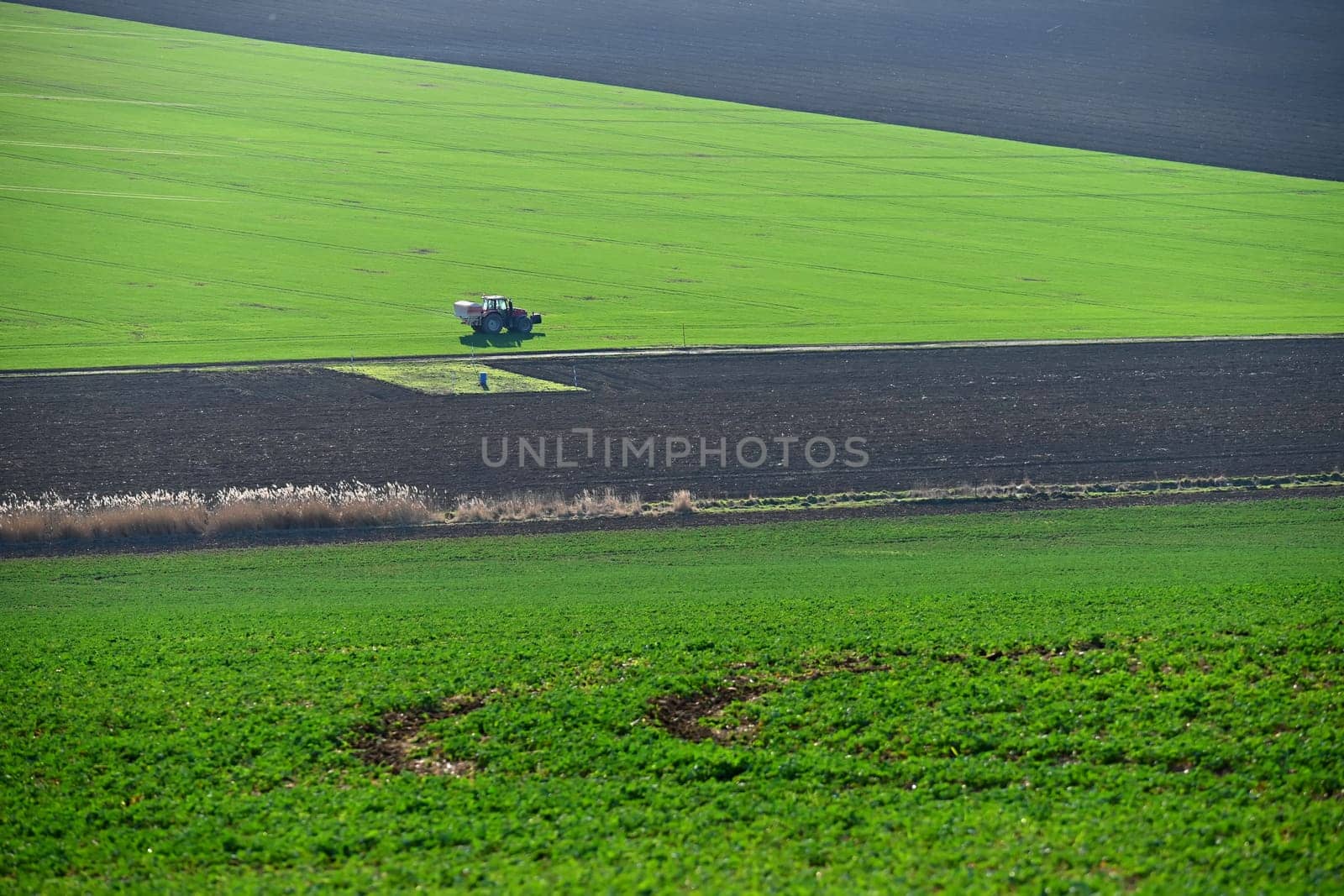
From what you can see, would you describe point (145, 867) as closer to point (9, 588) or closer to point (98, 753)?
point (98, 753)

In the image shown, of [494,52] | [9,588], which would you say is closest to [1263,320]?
[9,588]

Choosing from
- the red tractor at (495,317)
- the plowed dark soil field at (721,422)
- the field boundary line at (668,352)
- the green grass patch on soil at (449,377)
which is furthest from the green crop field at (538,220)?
the plowed dark soil field at (721,422)

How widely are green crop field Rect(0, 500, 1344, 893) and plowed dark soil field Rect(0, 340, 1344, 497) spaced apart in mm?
8514

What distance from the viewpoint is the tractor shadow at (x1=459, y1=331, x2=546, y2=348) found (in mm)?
42938

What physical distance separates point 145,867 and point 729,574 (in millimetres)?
13274

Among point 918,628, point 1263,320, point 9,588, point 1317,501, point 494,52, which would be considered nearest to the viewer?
point 918,628

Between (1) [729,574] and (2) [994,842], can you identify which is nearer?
(2) [994,842]

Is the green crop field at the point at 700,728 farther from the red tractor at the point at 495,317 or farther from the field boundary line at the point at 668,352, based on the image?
the red tractor at the point at 495,317

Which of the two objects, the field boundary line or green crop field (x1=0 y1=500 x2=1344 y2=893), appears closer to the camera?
green crop field (x1=0 y1=500 x2=1344 y2=893)

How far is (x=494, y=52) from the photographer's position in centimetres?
7544

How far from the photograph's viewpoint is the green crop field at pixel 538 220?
45.4m

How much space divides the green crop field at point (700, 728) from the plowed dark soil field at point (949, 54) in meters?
52.7

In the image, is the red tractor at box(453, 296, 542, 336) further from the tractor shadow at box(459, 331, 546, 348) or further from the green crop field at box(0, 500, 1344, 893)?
the green crop field at box(0, 500, 1344, 893)

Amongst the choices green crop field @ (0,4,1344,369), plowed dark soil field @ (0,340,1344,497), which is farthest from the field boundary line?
green crop field @ (0,4,1344,369)
